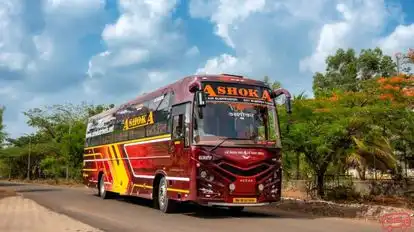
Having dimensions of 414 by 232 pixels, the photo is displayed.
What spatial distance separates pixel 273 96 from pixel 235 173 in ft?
8.65

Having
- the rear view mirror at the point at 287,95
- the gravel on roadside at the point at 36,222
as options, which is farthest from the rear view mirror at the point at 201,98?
the gravel on roadside at the point at 36,222

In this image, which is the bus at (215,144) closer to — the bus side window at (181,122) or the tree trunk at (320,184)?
the bus side window at (181,122)

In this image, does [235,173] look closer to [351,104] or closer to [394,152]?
[351,104]

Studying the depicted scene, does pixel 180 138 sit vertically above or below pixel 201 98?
below

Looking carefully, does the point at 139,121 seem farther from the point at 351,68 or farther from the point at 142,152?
the point at 351,68

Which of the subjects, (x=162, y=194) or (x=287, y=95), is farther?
(x=162, y=194)

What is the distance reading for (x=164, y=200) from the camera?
15297mm

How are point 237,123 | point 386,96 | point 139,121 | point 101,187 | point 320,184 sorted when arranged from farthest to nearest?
point 101,187, point 320,184, point 386,96, point 139,121, point 237,123

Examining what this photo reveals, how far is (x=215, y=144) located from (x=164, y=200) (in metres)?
3.10

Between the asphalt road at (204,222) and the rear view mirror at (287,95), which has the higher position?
the rear view mirror at (287,95)

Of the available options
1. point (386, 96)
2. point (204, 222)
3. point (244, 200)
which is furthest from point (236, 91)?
point (386, 96)

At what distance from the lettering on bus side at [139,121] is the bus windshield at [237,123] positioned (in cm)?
350

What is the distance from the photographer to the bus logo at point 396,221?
11.7m

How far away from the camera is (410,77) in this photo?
18031mm
